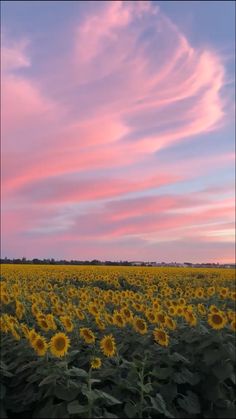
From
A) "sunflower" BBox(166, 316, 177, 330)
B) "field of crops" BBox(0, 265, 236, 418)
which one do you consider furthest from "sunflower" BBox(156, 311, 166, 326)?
"sunflower" BBox(166, 316, 177, 330)

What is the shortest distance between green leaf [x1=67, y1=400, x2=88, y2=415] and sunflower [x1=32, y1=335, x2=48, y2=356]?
97 cm

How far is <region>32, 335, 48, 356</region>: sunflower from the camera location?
5.80 metres

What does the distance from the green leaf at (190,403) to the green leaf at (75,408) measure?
133 cm

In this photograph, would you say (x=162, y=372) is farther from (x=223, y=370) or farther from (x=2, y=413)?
(x=2, y=413)

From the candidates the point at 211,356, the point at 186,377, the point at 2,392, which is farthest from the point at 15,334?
the point at 211,356

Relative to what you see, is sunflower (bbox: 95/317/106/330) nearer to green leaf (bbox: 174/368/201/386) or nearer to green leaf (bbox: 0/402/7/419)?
green leaf (bbox: 174/368/201/386)

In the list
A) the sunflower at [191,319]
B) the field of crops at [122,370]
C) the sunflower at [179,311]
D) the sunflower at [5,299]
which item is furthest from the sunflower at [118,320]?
the sunflower at [5,299]

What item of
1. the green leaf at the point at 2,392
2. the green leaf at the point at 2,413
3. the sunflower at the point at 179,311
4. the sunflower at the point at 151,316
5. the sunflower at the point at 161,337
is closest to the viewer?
the green leaf at the point at 2,413

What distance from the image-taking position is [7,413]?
238 inches

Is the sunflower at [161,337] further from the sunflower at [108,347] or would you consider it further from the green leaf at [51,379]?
the green leaf at [51,379]

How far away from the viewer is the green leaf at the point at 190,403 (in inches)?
224

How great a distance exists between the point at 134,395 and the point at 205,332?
1522mm

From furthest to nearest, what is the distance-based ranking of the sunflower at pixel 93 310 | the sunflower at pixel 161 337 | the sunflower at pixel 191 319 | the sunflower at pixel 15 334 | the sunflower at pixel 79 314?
the sunflower at pixel 93 310 → the sunflower at pixel 79 314 → the sunflower at pixel 191 319 → the sunflower at pixel 15 334 → the sunflower at pixel 161 337

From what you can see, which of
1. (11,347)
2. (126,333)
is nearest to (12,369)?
(11,347)
